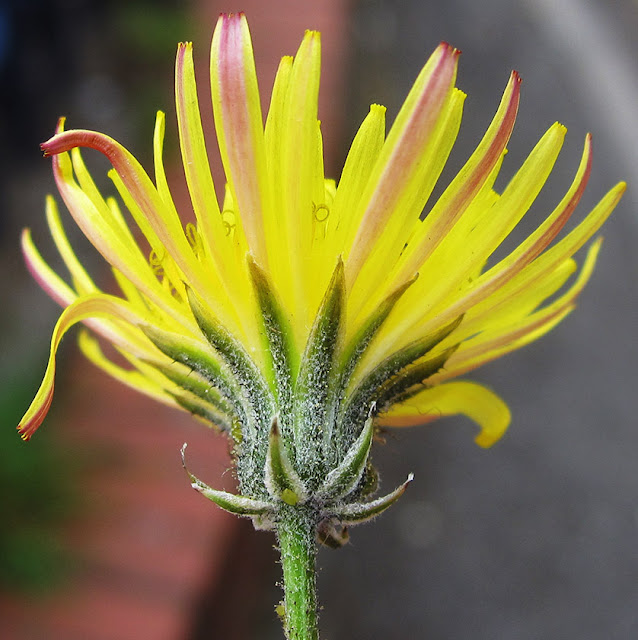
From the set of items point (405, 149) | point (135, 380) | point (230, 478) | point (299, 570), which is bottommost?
point (230, 478)

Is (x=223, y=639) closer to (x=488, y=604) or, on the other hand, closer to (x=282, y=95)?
(x=488, y=604)

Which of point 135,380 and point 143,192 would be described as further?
point 135,380

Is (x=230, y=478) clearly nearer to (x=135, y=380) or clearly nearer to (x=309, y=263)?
(x=135, y=380)

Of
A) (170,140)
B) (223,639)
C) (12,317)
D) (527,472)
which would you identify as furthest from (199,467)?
(170,140)

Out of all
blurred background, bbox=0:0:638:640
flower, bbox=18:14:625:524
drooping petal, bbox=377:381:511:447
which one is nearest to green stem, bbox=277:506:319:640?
flower, bbox=18:14:625:524

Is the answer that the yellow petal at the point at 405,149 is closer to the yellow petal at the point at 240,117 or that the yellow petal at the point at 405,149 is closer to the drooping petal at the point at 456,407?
the yellow petal at the point at 240,117

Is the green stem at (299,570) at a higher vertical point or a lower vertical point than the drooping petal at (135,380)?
lower

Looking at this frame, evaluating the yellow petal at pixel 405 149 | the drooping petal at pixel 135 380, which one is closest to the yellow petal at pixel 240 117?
the yellow petal at pixel 405 149

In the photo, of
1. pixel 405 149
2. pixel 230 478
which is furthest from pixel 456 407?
pixel 230 478
